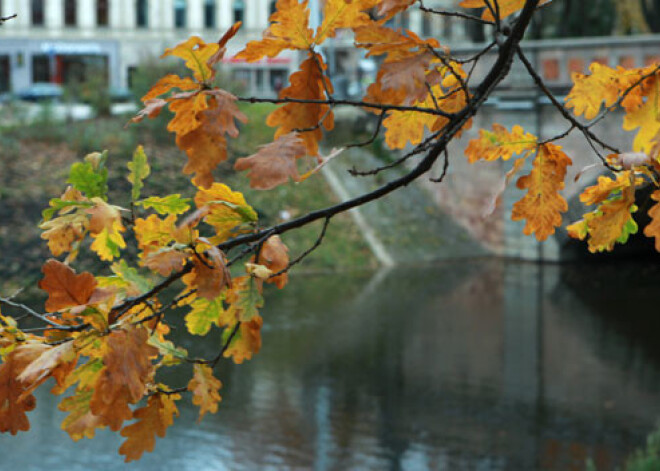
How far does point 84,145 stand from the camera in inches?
875

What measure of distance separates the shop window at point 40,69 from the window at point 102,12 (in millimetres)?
2514

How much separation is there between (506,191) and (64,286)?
18.8 metres

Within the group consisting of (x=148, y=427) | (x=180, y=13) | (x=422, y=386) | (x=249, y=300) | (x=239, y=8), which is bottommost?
(x=422, y=386)

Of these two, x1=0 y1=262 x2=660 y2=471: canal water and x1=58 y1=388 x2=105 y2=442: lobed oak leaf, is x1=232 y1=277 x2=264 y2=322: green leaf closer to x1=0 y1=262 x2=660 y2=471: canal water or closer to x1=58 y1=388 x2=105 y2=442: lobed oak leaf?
x1=58 y1=388 x2=105 y2=442: lobed oak leaf

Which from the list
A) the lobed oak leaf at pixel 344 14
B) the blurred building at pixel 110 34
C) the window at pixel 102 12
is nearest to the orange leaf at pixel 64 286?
the lobed oak leaf at pixel 344 14

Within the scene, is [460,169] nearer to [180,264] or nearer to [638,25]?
[638,25]

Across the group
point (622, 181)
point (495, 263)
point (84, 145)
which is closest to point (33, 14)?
point (84, 145)

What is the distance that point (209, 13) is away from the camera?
31.4m

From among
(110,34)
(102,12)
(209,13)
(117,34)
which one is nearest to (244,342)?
(209,13)

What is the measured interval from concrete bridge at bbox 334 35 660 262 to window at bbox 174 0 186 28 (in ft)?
32.7

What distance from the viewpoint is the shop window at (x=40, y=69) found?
34438 mm

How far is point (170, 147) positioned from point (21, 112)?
3.38 m

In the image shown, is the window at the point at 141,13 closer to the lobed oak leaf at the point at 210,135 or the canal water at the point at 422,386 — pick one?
the canal water at the point at 422,386

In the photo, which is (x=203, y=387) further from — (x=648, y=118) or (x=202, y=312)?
(x=648, y=118)
